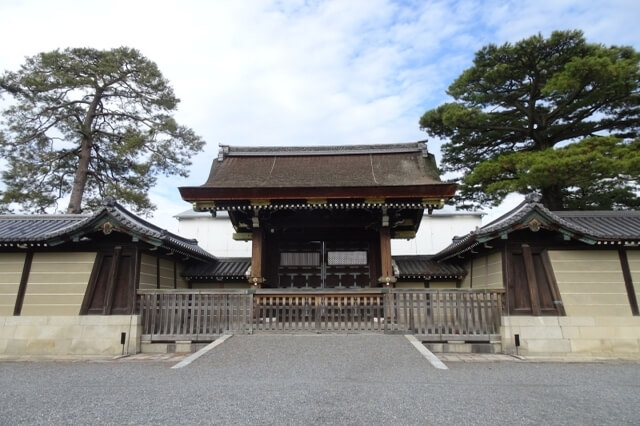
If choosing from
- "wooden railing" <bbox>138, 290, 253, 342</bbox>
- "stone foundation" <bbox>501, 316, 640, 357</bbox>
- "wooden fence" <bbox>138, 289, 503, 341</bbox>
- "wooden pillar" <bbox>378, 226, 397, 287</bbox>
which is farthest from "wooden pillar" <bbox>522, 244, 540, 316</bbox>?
"wooden railing" <bbox>138, 290, 253, 342</bbox>

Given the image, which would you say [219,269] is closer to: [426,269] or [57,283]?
[57,283]

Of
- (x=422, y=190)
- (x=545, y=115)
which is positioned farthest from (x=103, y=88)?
(x=545, y=115)

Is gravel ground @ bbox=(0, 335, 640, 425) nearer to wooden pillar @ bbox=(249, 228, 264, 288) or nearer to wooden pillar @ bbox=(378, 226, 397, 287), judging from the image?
wooden pillar @ bbox=(378, 226, 397, 287)

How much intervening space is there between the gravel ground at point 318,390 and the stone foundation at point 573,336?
948 millimetres

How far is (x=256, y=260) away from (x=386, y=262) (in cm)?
361

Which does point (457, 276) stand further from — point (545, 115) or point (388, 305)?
point (545, 115)

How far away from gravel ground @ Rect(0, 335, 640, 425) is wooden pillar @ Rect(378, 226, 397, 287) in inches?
88.9

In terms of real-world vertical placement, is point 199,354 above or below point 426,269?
below

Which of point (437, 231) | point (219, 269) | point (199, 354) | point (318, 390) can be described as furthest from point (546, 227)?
point (437, 231)

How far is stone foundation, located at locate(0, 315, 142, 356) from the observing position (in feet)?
28.9

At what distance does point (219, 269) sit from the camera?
42.1ft

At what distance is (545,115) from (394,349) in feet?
41.3

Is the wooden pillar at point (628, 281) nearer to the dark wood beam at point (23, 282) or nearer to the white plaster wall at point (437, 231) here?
the white plaster wall at point (437, 231)

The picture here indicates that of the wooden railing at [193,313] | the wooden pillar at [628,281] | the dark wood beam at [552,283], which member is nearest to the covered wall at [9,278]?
the wooden railing at [193,313]
